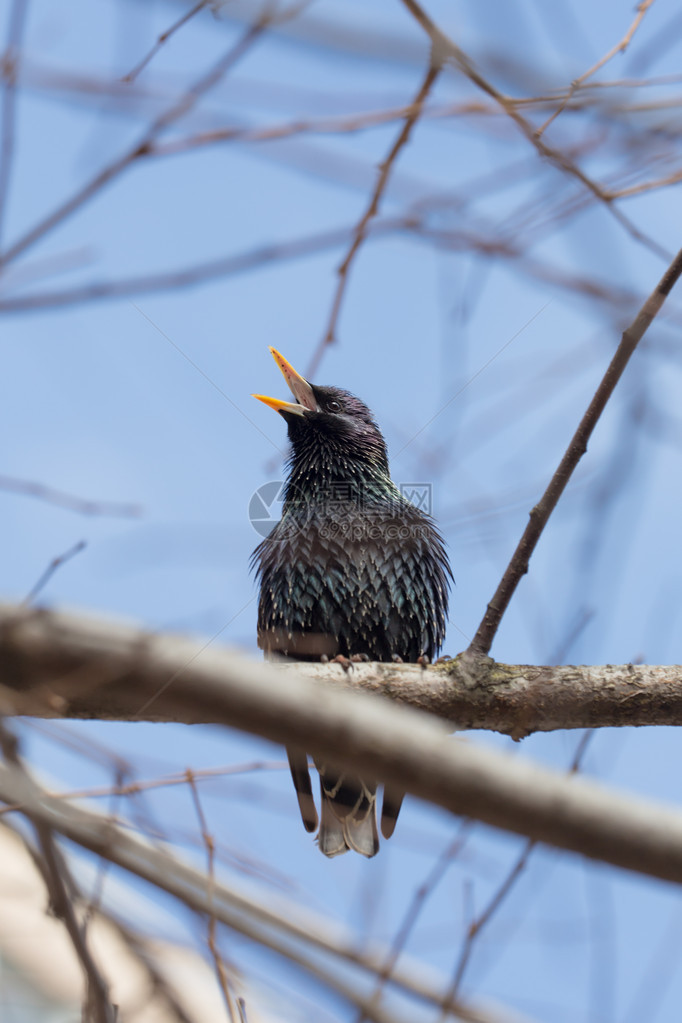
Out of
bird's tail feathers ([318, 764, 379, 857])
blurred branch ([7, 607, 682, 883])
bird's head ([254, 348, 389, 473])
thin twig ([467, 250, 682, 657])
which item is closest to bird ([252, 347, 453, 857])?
bird's tail feathers ([318, 764, 379, 857])

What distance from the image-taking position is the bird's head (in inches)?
200

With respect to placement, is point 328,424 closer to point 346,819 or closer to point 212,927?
point 346,819

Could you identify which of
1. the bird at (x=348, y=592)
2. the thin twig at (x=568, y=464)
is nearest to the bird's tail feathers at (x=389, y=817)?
the bird at (x=348, y=592)

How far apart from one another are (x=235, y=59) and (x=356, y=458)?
3.40 m

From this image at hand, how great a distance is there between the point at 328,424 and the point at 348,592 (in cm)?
133

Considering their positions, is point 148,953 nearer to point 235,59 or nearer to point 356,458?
point 235,59

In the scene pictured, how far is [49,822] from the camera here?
1511mm

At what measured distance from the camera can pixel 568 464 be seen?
2674mm

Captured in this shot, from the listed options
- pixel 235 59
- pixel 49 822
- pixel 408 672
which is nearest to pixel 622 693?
pixel 408 672

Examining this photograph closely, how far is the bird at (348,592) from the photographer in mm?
4254

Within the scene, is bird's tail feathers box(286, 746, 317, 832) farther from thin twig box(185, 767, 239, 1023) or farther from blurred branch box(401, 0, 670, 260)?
blurred branch box(401, 0, 670, 260)

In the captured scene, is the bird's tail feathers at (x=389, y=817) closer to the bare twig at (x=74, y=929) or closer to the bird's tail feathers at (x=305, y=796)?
the bird's tail feathers at (x=305, y=796)

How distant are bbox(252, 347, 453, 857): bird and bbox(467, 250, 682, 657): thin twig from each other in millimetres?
1082

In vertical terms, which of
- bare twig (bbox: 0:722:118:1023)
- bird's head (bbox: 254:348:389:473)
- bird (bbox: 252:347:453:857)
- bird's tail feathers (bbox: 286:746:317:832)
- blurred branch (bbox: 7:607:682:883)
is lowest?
bare twig (bbox: 0:722:118:1023)
